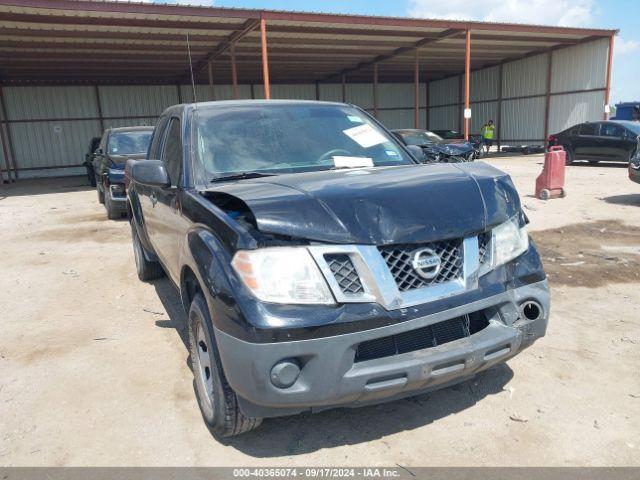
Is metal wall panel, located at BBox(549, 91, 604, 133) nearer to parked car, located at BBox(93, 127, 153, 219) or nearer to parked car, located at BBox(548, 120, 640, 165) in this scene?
parked car, located at BBox(548, 120, 640, 165)

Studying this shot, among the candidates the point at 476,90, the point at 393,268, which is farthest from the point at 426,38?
the point at 393,268

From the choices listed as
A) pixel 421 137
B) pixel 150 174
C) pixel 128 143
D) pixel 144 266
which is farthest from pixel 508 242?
pixel 421 137

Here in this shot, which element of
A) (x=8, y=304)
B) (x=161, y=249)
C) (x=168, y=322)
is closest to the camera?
(x=161, y=249)

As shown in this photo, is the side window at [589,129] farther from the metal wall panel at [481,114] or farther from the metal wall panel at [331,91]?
the metal wall panel at [331,91]

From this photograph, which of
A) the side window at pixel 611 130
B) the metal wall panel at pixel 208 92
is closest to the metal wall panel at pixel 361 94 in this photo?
the metal wall panel at pixel 208 92

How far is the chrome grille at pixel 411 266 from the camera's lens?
2211 millimetres

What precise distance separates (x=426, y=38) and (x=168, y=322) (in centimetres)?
1815

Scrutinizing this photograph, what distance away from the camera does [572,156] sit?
→ 17.6 meters

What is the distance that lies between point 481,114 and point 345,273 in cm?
2990

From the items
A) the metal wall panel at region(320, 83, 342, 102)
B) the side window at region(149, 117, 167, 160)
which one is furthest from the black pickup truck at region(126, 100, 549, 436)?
the metal wall panel at region(320, 83, 342, 102)

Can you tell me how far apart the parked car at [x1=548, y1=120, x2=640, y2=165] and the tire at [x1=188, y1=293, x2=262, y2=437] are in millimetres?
16355

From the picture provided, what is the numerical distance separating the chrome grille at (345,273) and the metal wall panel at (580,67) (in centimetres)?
2391

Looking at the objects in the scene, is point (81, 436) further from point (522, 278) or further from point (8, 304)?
point (8, 304)

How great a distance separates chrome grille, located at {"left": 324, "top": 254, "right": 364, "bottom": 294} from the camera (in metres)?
2.15
